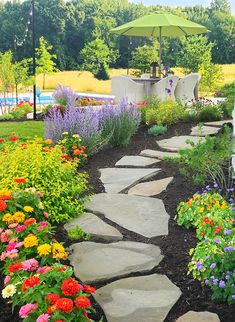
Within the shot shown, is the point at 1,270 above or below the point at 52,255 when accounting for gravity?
below

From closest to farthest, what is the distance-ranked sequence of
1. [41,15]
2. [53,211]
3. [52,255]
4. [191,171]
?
[52,255] → [53,211] → [191,171] → [41,15]

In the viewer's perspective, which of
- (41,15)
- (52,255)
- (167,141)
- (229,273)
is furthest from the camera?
(41,15)

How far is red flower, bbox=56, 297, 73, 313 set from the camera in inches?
62.5

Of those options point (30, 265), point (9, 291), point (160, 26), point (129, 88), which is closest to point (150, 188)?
point (30, 265)

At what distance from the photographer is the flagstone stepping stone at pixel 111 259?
236cm

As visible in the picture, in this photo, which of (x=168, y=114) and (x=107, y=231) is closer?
(x=107, y=231)

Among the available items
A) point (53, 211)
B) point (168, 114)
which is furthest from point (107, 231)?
point (168, 114)

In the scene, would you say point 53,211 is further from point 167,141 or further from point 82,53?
point 82,53

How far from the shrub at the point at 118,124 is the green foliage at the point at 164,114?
34.2 inches

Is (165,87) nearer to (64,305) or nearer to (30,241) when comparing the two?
(30,241)

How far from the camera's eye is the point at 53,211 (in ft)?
9.84

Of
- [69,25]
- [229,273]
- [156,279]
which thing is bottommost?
[156,279]

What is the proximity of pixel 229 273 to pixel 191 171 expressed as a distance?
2.10m

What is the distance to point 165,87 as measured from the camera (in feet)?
32.2
